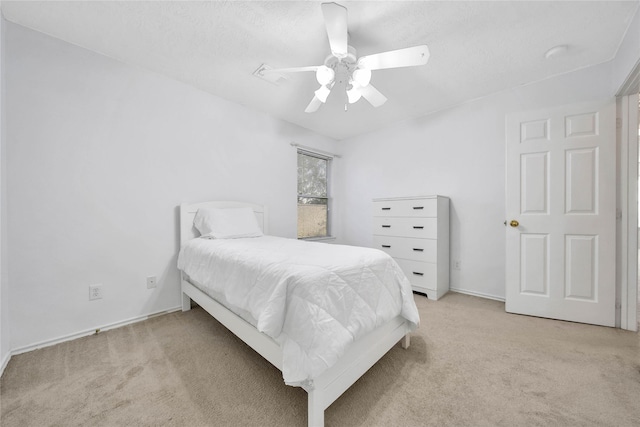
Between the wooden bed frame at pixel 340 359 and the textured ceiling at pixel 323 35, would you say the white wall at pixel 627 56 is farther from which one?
the wooden bed frame at pixel 340 359

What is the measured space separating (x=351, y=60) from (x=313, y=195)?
2352 mm

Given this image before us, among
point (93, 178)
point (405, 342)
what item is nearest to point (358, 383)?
point (405, 342)

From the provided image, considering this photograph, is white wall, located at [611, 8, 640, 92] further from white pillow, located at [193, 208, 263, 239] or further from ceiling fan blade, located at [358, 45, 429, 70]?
white pillow, located at [193, 208, 263, 239]

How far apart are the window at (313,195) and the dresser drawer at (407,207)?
110 cm

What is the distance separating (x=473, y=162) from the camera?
276 cm

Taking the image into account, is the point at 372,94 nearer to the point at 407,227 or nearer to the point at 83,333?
the point at 407,227

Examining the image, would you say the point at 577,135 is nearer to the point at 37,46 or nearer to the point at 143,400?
the point at 143,400

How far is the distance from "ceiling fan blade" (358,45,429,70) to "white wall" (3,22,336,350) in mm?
1777

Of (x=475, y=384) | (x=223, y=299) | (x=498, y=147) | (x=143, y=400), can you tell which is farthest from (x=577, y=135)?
(x=143, y=400)

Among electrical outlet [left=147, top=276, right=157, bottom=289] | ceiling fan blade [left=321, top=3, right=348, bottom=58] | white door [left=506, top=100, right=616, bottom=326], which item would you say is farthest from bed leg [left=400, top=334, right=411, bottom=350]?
electrical outlet [left=147, top=276, right=157, bottom=289]

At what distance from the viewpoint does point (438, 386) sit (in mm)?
1277

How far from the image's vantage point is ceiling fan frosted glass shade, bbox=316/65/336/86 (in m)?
1.64

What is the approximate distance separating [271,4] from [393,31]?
0.84 metres

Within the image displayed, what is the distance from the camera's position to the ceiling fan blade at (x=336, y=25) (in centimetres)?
123
